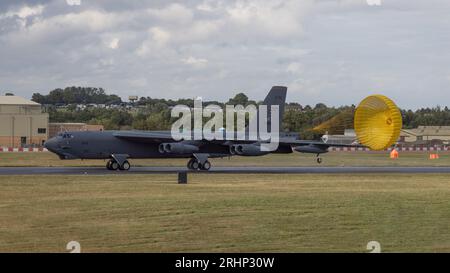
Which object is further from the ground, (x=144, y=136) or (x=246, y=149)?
(x=144, y=136)

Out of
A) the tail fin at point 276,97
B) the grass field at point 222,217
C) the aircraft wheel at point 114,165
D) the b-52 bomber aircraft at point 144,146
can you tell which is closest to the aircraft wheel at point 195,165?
the b-52 bomber aircraft at point 144,146

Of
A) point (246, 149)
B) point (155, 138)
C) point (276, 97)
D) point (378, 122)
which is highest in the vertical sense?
point (276, 97)

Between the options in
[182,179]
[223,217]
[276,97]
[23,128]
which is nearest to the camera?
[223,217]

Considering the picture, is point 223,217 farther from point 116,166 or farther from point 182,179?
point 116,166

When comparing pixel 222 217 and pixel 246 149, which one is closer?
pixel 222 217

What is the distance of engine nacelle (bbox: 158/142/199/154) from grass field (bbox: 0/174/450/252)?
14.9 metres

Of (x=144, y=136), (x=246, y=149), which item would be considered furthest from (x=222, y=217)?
(x=246, y=149)

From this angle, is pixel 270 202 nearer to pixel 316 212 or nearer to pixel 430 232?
pixel 316 212

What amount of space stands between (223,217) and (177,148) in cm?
2625

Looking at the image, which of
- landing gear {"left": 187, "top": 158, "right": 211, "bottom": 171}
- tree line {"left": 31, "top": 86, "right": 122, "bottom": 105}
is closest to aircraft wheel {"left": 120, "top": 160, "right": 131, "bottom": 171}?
landing gear {"left": 187, "top": 158, "right": 211, "bottom": 171}

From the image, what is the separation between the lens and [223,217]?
21500 millimetres

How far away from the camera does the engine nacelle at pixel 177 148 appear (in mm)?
47594

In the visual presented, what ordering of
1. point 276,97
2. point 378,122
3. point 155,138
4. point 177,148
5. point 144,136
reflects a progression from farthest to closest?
point 276,97 → point 177,148 → point 155,138 → point 144,136 → point 378,122
